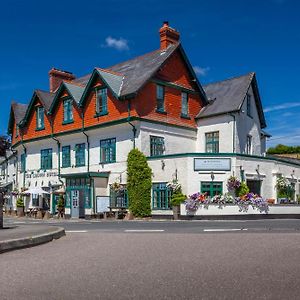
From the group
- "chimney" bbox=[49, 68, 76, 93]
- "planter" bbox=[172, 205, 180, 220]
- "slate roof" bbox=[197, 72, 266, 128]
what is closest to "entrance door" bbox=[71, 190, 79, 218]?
"planter" bbox=[172, 205, 180, 220]

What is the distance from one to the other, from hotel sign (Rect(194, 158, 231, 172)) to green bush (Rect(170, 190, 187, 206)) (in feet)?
5.63

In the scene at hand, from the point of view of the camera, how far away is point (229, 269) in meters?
7.46

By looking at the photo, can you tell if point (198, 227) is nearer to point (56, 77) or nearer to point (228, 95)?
point (228, 95)

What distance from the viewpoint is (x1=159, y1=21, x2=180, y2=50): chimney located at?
3350 centimetres

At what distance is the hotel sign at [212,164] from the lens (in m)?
27.9

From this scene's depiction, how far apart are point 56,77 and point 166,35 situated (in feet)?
42.8

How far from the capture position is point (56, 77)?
42.4m

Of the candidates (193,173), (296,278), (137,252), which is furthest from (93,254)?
(193,173)

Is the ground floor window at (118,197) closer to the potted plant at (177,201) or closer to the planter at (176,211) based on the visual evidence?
the potted plant at (177,201)

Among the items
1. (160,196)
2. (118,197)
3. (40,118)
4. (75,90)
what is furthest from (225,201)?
(40,118)

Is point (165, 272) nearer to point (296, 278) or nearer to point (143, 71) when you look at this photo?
point (296, 278)

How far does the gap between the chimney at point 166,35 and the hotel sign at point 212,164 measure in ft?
32.2

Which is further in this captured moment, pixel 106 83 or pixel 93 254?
pixel 106 83

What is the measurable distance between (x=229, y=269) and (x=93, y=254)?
3110 millimetres
